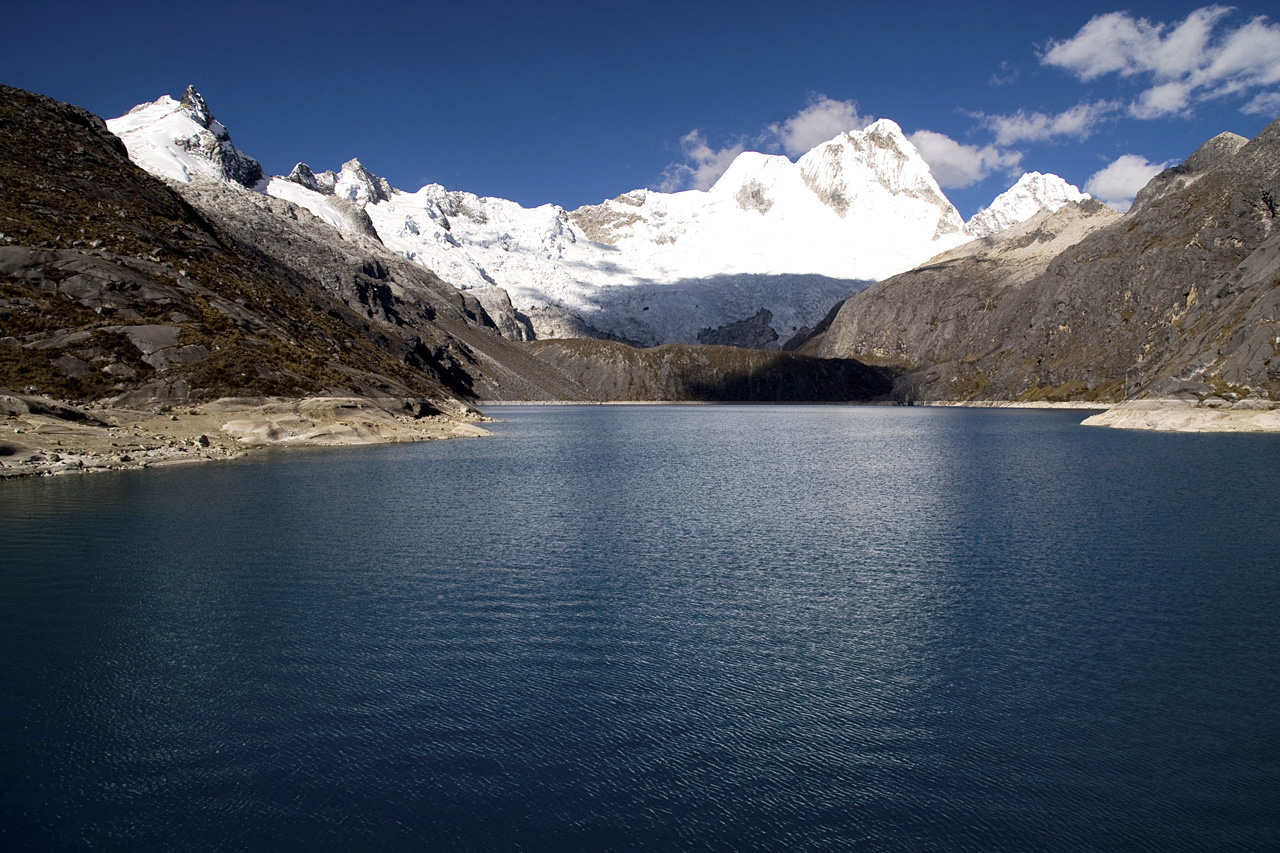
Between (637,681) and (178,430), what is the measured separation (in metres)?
62.4

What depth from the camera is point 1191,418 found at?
3873 inches

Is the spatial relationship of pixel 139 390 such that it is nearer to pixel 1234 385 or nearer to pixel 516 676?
pixel 516 676

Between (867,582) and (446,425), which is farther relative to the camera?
(446,425)

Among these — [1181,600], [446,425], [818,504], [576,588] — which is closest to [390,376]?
[446,425]

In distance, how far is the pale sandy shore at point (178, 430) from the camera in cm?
4900

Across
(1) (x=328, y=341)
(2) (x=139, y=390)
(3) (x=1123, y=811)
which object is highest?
(1) (x=328, y=341)

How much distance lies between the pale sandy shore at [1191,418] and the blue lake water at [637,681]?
241 ft

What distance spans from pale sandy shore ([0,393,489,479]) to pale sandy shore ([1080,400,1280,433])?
3452 inches

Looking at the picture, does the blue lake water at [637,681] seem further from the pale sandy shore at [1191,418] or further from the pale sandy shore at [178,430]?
the pale sandy shore at [1191,418]

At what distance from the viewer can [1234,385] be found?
101 meters

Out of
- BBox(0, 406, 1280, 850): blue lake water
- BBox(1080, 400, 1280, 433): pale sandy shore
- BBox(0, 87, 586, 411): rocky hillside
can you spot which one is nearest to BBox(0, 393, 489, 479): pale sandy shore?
BBox(0, 87, 586, 411): rocky hillside

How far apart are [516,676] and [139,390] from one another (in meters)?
69.3

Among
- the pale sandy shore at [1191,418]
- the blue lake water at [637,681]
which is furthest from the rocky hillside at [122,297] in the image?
the pale sandy shore at [1191,418]

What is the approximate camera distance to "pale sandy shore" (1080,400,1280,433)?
93188mm
